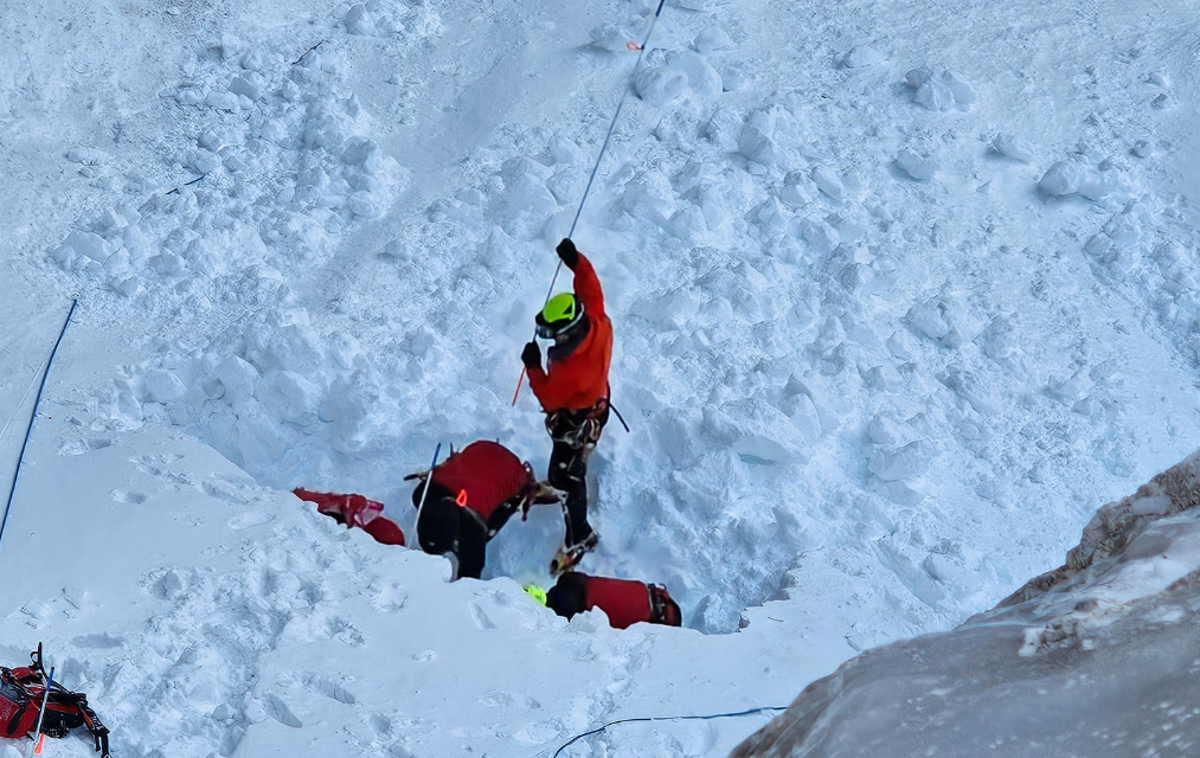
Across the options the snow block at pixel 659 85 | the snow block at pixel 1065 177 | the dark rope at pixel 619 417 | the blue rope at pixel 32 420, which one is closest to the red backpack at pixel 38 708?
the blue rope at pixel 32 420

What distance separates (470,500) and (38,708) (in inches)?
69.6

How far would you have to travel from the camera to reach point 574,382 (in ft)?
14.9

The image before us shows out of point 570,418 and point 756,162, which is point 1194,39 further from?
point 570,418

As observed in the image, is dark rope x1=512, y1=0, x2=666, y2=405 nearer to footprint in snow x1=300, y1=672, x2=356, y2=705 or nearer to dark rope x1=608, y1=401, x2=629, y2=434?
dark rope x1=608, y1=401, x2=629, y2=434

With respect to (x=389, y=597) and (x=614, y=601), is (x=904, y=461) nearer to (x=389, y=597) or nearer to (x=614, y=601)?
(x=614, y=601)

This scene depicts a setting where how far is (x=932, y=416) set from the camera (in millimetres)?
5199

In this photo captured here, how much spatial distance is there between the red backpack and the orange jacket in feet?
6.75

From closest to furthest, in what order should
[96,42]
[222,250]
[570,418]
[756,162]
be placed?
[570,418] < [222,250] < [756,162] < [96,42]

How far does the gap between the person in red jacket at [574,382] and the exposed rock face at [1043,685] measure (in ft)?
8.64

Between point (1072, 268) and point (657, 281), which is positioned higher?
point (657, 281)

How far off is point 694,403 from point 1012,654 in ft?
11.4

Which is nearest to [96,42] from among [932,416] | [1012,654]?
[932,416]

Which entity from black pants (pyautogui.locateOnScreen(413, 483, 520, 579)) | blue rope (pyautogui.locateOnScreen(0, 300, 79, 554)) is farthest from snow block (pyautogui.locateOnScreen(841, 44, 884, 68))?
blue rope (pyautogui.locateOnScreen(0, 300, 79, 554))

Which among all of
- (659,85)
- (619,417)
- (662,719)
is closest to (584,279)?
(619,417)
